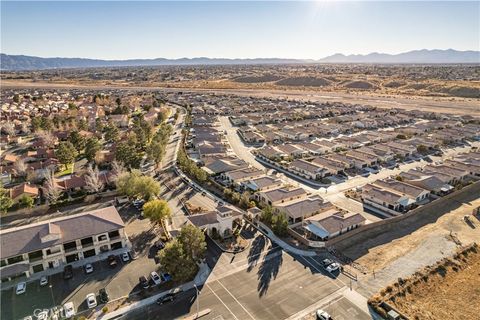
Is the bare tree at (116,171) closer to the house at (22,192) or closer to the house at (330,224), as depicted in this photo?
the house at (22,192)

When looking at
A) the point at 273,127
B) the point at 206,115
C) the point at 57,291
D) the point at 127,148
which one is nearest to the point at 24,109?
the point at 206,115

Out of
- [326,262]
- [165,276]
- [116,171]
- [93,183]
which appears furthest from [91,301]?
[116,171]

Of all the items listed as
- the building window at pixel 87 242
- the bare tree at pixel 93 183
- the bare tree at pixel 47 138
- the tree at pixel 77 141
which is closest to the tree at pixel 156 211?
the building window at pixel 87 242

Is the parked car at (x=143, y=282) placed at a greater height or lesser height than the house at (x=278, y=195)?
lesser

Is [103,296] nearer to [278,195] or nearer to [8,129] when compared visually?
[278,195]

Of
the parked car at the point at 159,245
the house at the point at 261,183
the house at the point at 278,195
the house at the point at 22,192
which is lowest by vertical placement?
the parked car at the point at 159,245
